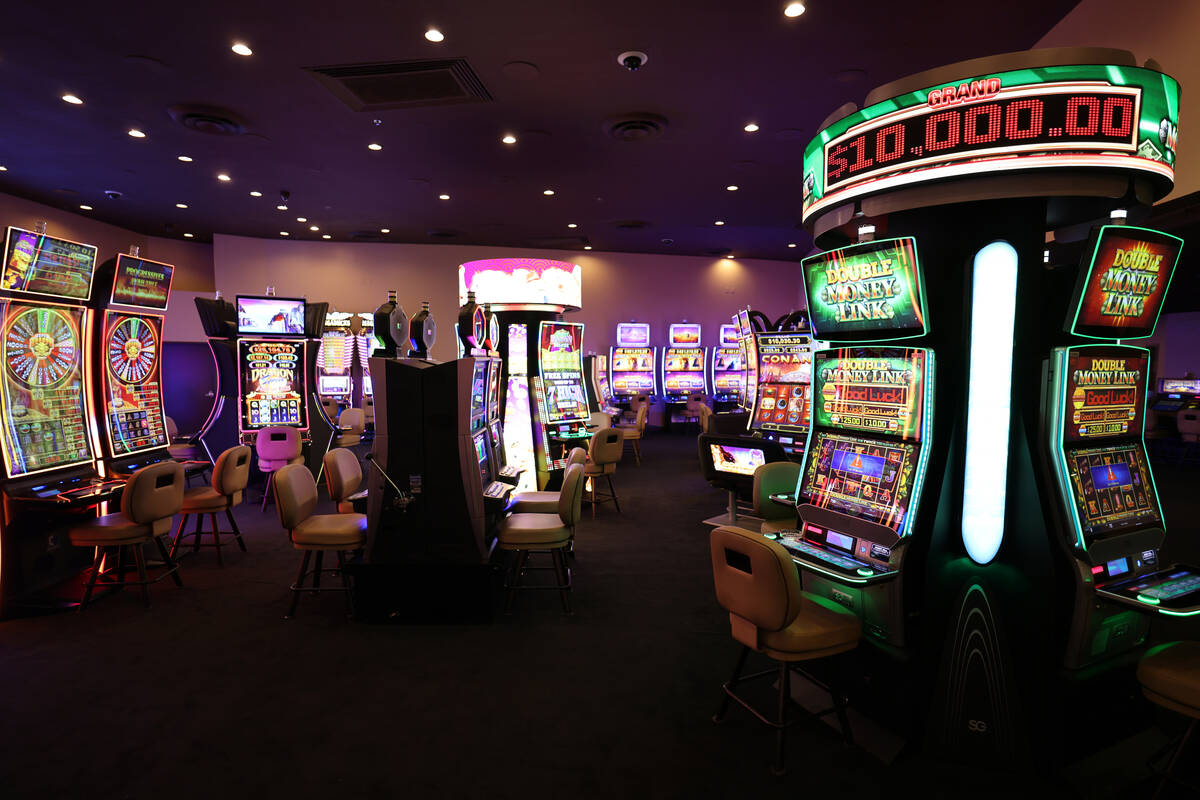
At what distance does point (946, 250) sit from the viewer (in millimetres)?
2377

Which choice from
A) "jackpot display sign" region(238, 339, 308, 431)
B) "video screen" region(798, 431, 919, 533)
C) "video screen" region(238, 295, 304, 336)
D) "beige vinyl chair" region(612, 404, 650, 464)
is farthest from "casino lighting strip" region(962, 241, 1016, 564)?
"jackpot display sign" region(238, 339, 308, 431)

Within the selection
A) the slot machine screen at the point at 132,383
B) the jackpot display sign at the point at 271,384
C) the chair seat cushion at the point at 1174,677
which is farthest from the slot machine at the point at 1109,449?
the jackpot display sign at the point at 271,384

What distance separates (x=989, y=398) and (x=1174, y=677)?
1012 millimetres

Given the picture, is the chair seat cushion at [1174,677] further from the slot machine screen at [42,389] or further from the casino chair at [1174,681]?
the slot machine screen at [42,389]

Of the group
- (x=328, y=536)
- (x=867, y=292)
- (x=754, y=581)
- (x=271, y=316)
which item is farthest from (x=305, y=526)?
(x=271, y=316)

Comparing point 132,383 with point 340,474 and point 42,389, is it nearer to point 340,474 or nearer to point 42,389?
point 42,389

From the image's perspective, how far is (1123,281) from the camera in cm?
219

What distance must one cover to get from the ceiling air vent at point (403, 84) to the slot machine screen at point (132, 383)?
7.48 ft

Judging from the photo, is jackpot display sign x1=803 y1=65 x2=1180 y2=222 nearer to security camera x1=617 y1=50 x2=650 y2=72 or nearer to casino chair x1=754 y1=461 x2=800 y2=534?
casino chair x1=754 y1=461 x2=800 y2=534

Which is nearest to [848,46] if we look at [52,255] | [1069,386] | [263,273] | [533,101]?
[533,101]

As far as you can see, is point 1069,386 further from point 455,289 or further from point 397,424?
point 455,289

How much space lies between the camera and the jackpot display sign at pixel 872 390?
90.0 inches

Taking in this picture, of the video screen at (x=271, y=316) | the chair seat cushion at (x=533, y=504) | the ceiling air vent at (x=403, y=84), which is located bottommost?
the chair seat cushion at (x=533, y=504)

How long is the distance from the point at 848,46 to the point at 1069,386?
300cm
